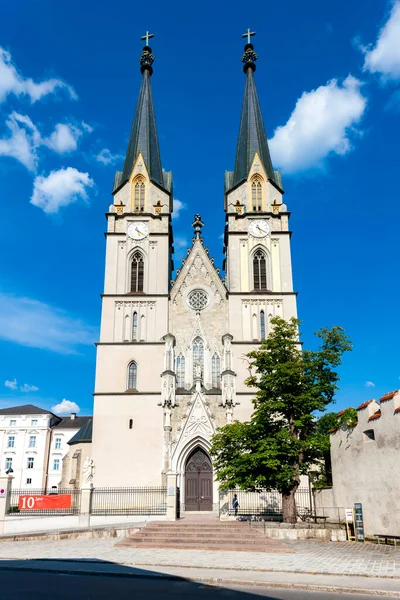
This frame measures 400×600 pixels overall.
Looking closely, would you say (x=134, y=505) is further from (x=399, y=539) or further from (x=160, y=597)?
(x=160, y=597)

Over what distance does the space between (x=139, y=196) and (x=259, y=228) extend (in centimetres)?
986

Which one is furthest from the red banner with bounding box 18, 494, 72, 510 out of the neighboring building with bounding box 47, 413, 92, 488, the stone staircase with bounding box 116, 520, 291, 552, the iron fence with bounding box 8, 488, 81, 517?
the neighboring building with bounding box 47, 413, 92, 488

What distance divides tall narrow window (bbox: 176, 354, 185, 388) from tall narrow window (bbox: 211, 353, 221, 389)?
2.01 m

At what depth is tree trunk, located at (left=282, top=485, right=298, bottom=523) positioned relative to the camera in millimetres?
22062

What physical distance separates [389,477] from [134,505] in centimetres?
1515

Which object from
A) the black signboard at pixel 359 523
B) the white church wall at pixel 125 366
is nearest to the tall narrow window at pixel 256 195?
the white church wall at pixel 125 366

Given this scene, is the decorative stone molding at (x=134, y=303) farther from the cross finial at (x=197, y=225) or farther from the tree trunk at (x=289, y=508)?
the tree trunk at (x=289, y=508)

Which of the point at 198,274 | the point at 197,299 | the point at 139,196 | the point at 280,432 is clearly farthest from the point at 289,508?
the point at 139,196

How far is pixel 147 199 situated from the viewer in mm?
40219

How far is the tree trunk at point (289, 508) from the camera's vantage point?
72.4 ft

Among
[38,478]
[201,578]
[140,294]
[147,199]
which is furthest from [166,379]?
[38,478]

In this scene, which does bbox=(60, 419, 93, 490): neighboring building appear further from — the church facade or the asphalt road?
the asphalt road

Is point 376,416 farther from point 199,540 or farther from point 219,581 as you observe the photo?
point 219,581

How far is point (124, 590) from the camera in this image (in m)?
11.0
